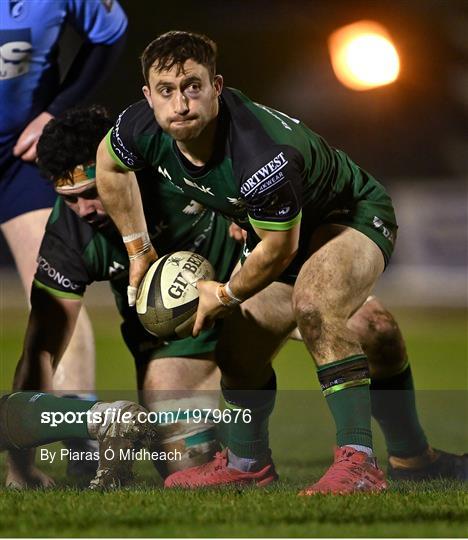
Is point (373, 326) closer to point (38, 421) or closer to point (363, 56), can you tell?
point (38, 421)

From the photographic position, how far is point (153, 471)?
5094 millimetres

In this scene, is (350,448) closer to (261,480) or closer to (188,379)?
(261,480)

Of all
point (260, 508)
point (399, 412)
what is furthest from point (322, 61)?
point (260, 508)

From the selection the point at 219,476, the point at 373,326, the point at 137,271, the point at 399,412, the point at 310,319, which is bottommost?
the point at 219,476

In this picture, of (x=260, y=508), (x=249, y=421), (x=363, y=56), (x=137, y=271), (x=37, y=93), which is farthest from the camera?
(x=363, y=56)

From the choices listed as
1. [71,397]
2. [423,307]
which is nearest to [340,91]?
[71,397]

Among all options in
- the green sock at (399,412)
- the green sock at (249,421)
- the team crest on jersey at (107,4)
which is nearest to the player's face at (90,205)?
the green sock at (249,421)

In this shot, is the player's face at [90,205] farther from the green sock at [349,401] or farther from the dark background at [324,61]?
the green sock at [349,401]

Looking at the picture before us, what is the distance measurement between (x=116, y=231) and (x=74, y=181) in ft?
0.91

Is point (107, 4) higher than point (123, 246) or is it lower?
higher

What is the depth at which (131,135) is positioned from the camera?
449 centimetres

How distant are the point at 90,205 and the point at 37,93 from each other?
791 millimetres

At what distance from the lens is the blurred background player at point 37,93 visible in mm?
5266

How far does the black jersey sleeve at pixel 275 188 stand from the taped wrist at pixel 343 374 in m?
0.54
